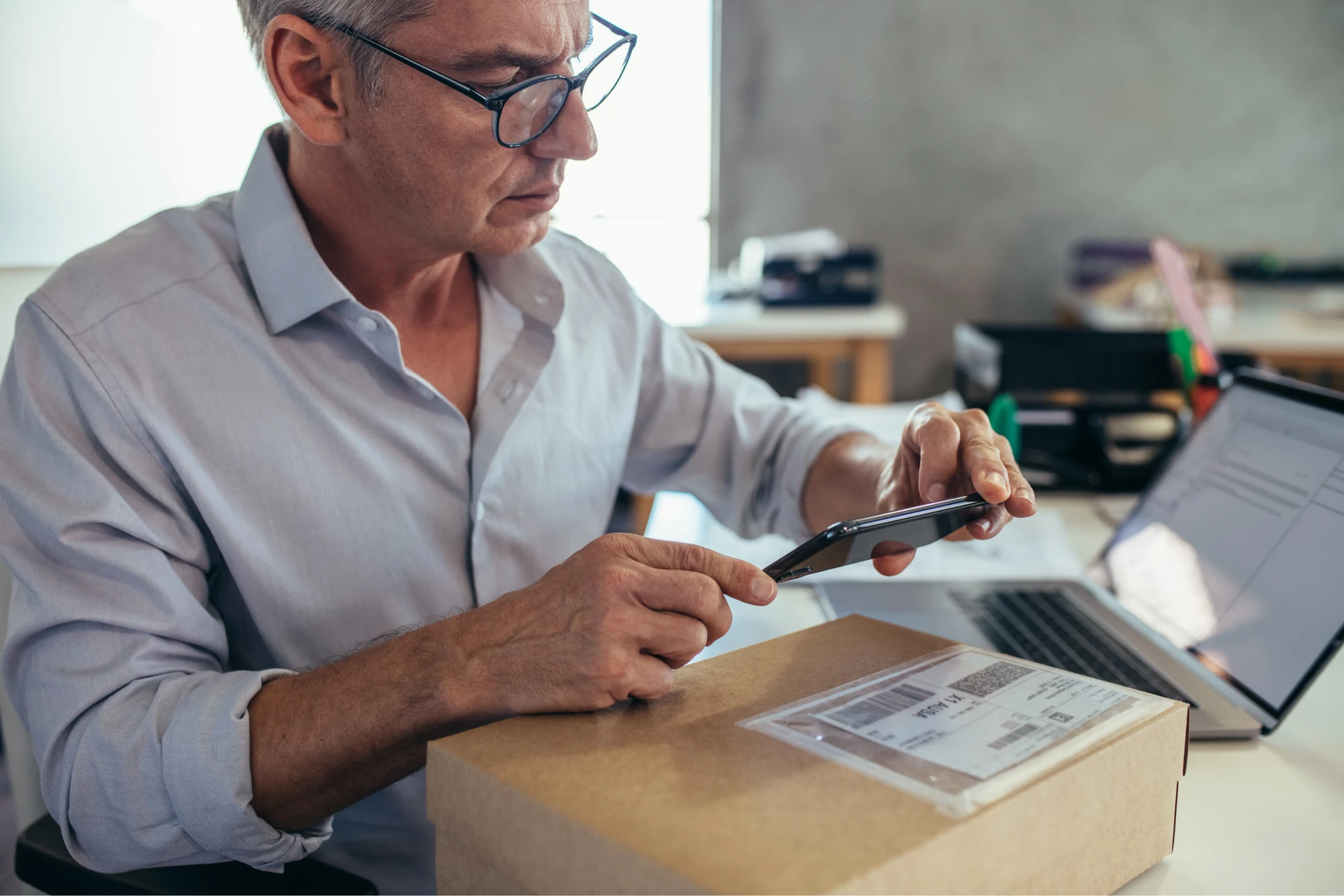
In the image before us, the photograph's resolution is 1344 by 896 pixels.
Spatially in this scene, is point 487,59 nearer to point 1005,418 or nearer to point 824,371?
point 1005,418

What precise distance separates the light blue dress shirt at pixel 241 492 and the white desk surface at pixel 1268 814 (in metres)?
0.51

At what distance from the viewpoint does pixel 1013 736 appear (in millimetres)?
580

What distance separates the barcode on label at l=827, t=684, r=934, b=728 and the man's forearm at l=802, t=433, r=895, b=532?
0.37 metres

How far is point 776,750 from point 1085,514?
40.4 inches

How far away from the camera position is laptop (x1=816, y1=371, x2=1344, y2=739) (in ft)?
2.77

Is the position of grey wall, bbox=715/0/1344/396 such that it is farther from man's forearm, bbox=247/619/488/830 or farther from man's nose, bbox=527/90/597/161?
man's forearm, bbox=247/619/488/830

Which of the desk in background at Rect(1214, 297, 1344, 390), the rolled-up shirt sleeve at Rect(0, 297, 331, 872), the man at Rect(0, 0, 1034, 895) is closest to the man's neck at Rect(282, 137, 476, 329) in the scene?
the man at Rect(0, 0, 1034, 895)

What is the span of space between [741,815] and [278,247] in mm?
653

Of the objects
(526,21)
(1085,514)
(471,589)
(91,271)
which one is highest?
(526,21)

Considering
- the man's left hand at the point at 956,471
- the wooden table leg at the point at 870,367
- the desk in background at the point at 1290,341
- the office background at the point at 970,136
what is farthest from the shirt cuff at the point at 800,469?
the office background at the point at 970,136

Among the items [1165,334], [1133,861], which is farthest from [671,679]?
[1165,334]

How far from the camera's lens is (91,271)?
85 cm

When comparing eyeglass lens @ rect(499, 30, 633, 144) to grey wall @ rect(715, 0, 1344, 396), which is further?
grey wall @ rect(715, 0, 1344, 396)

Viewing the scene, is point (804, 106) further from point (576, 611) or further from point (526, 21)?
point (576, 611)
